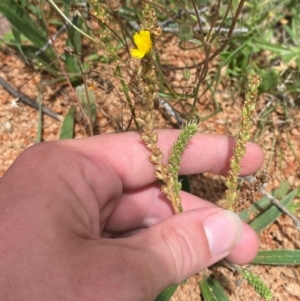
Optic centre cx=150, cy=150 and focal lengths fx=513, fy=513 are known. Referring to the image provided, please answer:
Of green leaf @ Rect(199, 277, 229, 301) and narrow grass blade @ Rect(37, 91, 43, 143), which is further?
narrow grass blade @ Rect(37, 91, 43, 143)

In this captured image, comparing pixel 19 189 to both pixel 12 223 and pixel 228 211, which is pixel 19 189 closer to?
pixel 12 223

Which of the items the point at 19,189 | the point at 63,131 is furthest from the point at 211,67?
the point at 19,189

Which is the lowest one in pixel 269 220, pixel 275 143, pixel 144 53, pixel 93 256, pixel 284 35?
pixel 269 220

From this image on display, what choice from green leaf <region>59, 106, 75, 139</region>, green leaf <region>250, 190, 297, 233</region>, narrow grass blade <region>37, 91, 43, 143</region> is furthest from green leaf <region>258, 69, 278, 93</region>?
narrow grass blade <region>37, 91, 43, 143</region>

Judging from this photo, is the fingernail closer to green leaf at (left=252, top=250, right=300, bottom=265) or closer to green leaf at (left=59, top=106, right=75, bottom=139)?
green leaf at (left=252, top=250, right=300, bottom=265)

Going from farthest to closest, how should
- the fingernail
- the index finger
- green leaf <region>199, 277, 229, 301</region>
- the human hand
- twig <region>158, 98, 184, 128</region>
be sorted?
twig <region>158, 98, 184, 128</region> → green leaf <region>199, 277, 229, 301</region> → the index finger → the fingernail → the human hand

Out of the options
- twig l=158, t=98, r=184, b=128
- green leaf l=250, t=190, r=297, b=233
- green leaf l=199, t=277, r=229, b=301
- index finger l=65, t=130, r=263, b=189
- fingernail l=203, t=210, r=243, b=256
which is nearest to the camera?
fingernail l=203, t=210, r=243, b=256

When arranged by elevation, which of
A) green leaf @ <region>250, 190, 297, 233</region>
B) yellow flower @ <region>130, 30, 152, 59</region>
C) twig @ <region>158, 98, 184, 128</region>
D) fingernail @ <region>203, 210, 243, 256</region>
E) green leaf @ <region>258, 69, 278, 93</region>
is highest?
yellow flower @ <region>130, 30, 152, 59</region>

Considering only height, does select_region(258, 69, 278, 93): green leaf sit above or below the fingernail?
above
